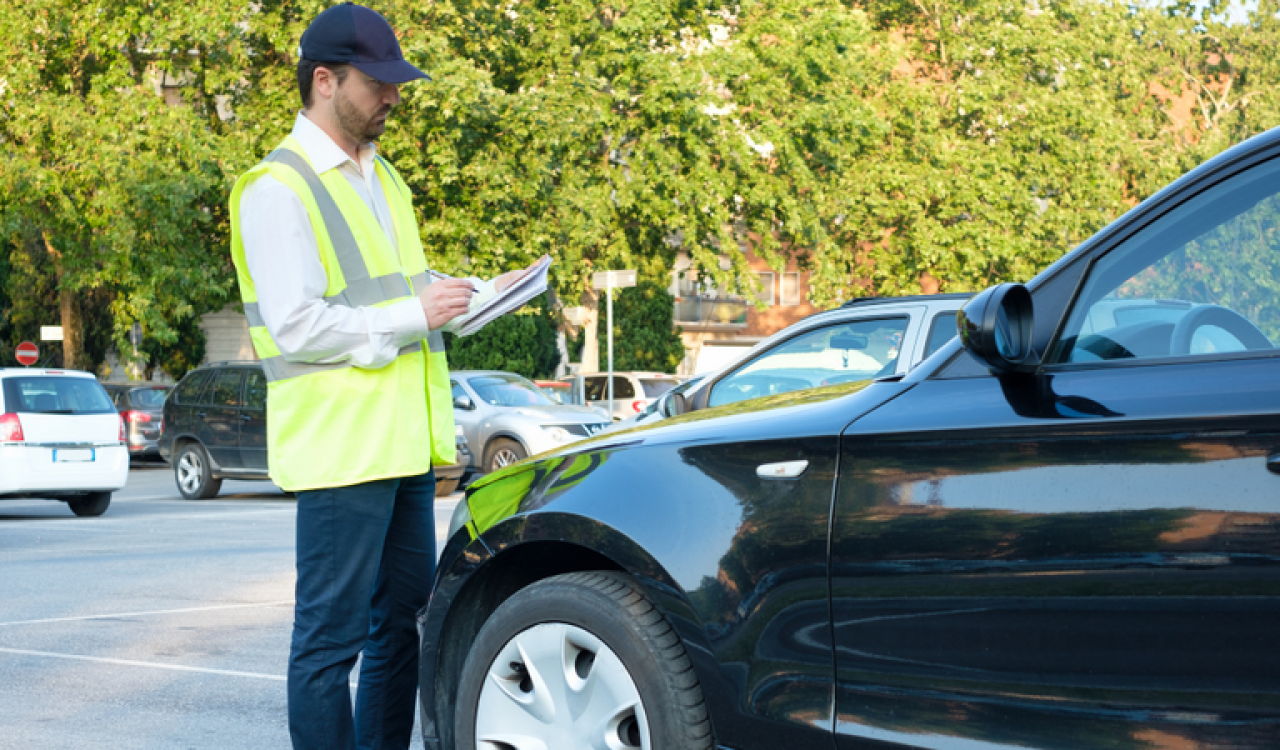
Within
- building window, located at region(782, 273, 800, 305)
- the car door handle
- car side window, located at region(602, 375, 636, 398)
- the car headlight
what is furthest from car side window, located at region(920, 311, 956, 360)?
building window, located at region(782, 273, 800, 305)

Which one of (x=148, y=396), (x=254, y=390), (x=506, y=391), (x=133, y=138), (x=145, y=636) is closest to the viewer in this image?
(x=145, y=636)

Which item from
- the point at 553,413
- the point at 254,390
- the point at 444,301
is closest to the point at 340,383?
the point at 444,301

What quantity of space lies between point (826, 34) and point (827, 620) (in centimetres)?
2767

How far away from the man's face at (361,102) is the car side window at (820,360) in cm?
461

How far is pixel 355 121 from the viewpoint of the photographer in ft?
11.7

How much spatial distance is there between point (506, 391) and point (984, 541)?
18026 mm

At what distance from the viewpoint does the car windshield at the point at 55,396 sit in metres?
15.4

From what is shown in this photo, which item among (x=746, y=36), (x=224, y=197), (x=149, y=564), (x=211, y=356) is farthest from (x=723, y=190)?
(x=211, y=356)

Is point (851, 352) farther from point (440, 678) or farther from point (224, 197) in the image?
point (224, 197)

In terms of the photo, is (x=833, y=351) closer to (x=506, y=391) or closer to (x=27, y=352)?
(x=506, y=391)

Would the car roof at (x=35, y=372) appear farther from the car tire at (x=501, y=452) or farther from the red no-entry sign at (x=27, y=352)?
the red no-entry sign at (x=27, y=352)

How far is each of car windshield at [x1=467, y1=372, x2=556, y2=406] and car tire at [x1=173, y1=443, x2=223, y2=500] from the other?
3.68m

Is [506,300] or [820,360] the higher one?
[506,300]

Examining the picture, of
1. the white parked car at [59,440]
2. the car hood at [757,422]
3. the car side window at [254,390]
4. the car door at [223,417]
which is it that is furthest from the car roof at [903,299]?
the car door at [223,417]
